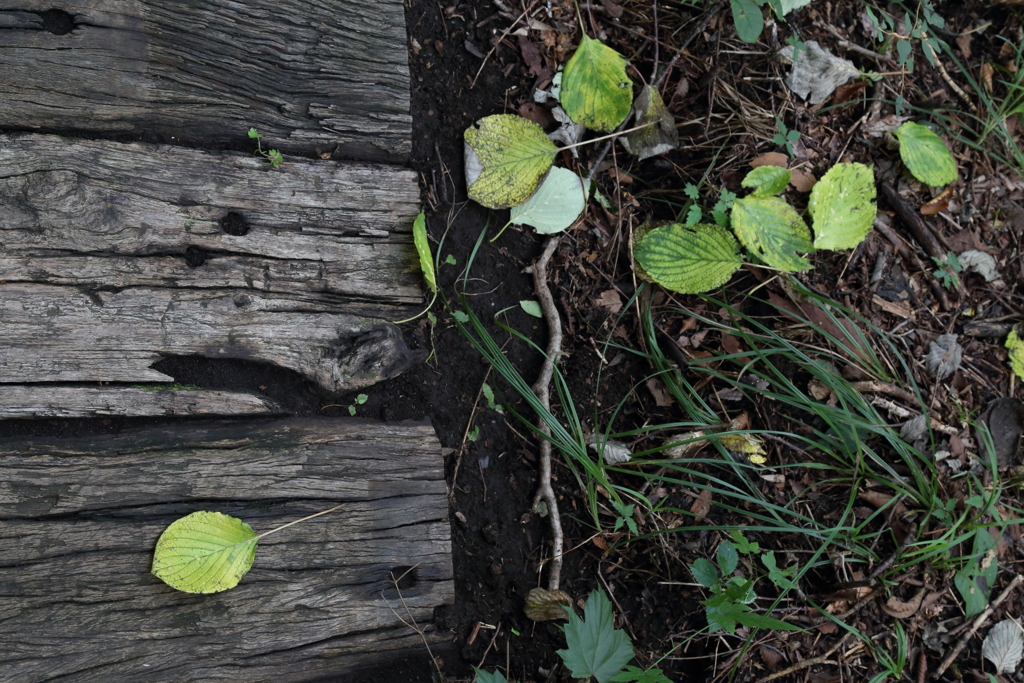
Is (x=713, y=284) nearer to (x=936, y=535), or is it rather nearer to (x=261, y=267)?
(x=936, y=535)

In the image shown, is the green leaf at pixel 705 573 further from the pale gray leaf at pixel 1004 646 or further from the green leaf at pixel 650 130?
the green leaf at pixel 650 130

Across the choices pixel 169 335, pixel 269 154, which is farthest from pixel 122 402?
pixel 269 154

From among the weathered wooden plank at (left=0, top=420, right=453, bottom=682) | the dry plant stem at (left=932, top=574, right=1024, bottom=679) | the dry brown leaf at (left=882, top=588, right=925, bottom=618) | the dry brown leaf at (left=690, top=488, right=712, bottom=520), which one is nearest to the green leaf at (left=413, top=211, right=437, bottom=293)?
the weathered wooden plank at (left=0, top=420, right=453, bottom=682)

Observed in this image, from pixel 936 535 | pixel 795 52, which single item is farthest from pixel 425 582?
pixel 795 52

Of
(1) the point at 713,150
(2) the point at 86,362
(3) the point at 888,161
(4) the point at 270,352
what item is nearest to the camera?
(2) the point at 86,362

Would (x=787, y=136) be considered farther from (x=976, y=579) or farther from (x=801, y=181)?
(x=976, y=579)

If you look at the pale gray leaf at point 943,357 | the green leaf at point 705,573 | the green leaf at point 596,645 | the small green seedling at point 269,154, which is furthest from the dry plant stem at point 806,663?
the small green seedling at point 269,154

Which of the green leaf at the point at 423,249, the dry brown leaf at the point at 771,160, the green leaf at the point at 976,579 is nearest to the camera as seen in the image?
the green leaf at the point at 423,249
